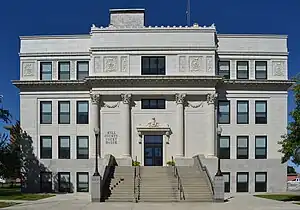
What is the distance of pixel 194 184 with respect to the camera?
3206 cm

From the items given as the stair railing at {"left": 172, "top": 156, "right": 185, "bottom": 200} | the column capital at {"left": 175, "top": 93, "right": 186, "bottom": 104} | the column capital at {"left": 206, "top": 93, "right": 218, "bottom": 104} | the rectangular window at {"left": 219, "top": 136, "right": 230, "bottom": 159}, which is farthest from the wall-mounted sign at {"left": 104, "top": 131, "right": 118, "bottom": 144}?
the rectangular window at {"left": 219, "top": 136, "right": 230, "bottom": 159}

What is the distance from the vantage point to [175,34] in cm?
4034

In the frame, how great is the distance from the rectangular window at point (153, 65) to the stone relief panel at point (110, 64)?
8.59 feet

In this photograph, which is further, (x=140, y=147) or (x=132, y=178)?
(x=140, y=147)

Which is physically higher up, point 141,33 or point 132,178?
point 141,33

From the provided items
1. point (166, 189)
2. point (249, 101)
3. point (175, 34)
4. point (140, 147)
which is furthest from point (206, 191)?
point (175, 34)

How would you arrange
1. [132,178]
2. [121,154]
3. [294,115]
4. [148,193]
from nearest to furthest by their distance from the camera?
[294,115]
[148,193]
[132,178]
[121,154]

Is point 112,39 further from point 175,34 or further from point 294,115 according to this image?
point 294,115

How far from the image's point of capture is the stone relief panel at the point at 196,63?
3966cm

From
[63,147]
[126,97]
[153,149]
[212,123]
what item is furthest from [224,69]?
[63,147]

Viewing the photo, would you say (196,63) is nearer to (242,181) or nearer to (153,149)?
(153,149)

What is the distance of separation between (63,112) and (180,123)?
11.4 meters

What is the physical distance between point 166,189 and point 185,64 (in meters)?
13.4

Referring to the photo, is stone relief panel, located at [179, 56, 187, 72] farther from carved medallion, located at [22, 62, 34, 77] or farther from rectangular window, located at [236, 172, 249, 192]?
carved medallion, located at [22, 62, 34, 77]
